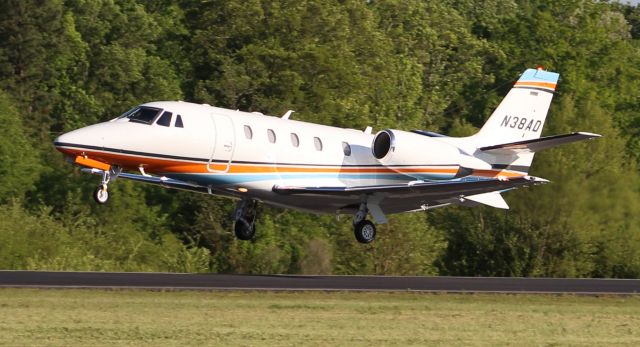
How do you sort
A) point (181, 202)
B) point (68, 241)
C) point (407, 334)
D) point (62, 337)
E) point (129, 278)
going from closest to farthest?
point (62, 337) < point (407, 334) < point (129, 278) < point (68, 241) < point (181, 202)

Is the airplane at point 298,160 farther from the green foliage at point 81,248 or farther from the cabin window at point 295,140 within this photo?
the green foliage at point 81,248

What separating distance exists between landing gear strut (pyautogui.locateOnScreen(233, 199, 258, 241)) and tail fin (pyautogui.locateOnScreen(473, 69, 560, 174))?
249 inches

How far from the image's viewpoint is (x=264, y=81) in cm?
4816

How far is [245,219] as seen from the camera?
28.9m

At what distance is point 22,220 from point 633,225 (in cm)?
1894

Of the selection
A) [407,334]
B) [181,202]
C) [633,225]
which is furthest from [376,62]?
[407,334]

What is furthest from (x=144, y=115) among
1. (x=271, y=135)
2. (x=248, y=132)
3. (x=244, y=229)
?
(x=244, y=229)

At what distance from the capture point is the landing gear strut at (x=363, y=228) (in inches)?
1133

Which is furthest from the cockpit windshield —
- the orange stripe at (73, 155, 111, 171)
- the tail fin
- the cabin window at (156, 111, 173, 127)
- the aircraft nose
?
the tail fin

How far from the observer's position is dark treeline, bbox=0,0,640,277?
40781mm

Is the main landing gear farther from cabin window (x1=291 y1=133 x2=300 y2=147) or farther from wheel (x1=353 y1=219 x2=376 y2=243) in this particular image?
wheel (x1=353 y1=219 x2=376 y2=243)

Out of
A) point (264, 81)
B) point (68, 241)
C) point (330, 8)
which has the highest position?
point (330, 8)

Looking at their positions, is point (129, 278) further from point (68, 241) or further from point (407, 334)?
point (68, 241)

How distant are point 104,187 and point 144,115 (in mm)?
1952
